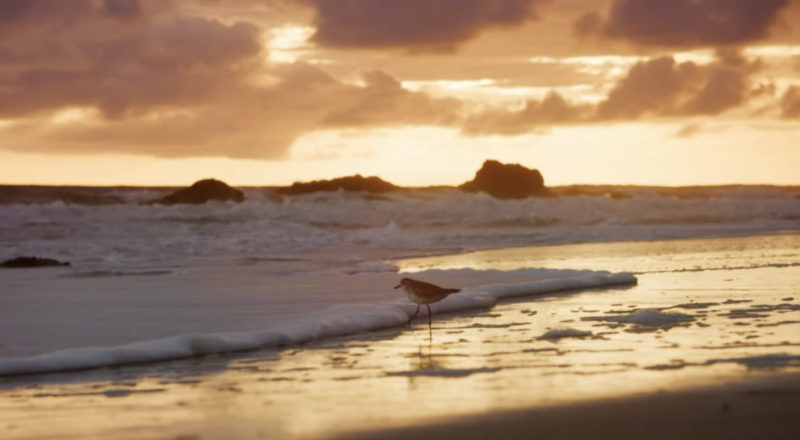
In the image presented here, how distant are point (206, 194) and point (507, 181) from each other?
27.2 metres

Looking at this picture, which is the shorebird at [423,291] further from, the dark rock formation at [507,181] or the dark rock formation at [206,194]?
the dark rock formation at [507,181]

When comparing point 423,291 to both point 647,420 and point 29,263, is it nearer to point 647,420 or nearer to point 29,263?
point 647,420

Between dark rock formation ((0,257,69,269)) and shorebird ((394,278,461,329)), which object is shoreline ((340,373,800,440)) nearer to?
shorebird ((394,278,461,329))

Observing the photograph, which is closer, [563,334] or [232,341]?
[232,341]

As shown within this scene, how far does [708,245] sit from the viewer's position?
26.3 metres

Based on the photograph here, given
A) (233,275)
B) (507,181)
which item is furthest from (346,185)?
(233,275)

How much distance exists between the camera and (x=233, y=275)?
57.9 feet

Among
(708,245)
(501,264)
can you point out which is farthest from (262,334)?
(708,245)

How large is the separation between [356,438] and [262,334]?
434 cm

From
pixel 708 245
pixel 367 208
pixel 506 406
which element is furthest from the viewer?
pixel 367 208

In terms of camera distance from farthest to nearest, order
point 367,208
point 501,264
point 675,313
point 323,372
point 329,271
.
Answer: point 367,208, point 501,264, point 329,271, point 675,313, point 323,372

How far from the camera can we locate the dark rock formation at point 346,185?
70.1 metres

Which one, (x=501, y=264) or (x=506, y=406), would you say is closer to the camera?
(x=506, y=406)

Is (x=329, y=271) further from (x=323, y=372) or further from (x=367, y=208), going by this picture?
(x=367, y=208)
